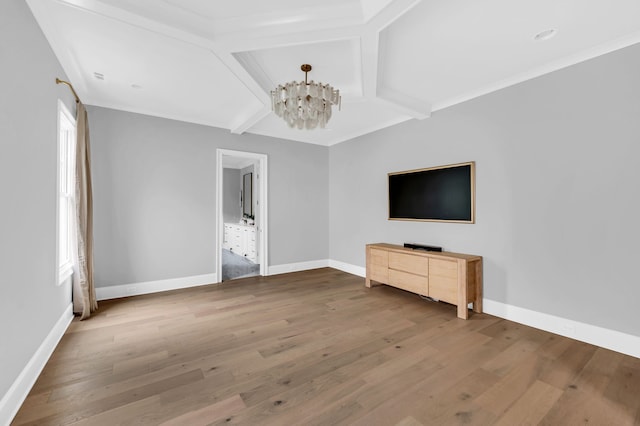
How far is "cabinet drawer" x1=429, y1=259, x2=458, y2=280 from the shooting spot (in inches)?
122

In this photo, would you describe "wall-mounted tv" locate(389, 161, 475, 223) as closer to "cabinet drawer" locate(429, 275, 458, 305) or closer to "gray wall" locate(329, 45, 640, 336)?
"gray wall" locate(329, 45, 640, 336)

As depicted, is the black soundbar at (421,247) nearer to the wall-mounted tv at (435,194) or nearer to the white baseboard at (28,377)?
the wall-mounted tv at (435,194)

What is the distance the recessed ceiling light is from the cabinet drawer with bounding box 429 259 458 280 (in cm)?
220

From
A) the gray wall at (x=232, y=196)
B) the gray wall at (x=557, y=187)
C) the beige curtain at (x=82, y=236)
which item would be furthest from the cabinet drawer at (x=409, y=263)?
the gray wall at (x=232, y=196)

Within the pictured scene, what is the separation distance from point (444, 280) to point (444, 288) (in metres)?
0.09

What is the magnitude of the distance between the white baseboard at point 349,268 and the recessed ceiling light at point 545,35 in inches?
141

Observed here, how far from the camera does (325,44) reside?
7.89 feet

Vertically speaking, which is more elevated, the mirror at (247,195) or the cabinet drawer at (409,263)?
the mirror at (247,195)

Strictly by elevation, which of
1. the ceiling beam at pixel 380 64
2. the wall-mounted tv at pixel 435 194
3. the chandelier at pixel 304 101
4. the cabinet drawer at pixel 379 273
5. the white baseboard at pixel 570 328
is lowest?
the white baseboard at pixel 570 328

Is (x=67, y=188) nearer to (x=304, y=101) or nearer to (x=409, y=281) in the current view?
(x=304, y=101)

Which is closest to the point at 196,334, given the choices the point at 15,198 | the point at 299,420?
the point at 299,420

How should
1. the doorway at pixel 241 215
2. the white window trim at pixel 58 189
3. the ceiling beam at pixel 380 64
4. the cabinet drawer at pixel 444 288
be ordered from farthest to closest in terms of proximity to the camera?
the doorway at pixel 241 215
the cabinet drawer at pixel 444 288
the white window trim at pixel 58 189
the ceiling beam at pixel 380 64

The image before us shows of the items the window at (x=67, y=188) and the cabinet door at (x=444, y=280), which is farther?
the cabinet door at (x=444, y=280)

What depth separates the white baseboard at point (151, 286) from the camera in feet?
12.2
